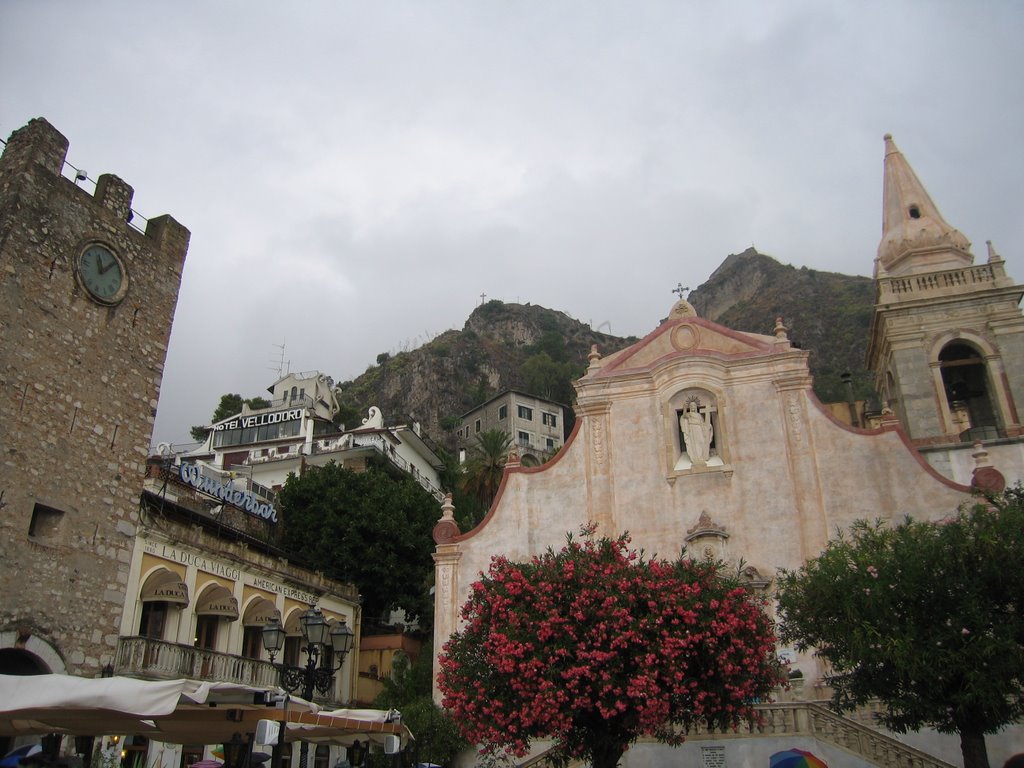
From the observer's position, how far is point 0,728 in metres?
12.8

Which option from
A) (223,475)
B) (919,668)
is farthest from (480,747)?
(223,475)

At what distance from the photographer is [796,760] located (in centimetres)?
1984

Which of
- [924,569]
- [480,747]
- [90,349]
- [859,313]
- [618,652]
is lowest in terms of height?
[480,747]

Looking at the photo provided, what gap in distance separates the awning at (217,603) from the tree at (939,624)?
55.9ft

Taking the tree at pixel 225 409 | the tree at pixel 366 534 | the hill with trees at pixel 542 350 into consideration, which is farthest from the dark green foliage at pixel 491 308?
the tree at pixel 366 534

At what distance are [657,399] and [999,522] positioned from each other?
1408 cm

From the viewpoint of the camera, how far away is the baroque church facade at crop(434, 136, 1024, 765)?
2636cm

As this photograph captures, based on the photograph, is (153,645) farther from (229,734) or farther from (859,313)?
(859,313)

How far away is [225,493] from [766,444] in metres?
20.4

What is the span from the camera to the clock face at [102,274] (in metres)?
21.6

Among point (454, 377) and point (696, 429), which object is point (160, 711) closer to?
point (696, 429)

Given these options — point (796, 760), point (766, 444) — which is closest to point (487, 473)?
point (766, 444)

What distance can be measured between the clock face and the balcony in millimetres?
8584

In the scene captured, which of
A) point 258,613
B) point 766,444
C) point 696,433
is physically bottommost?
point 258,613
